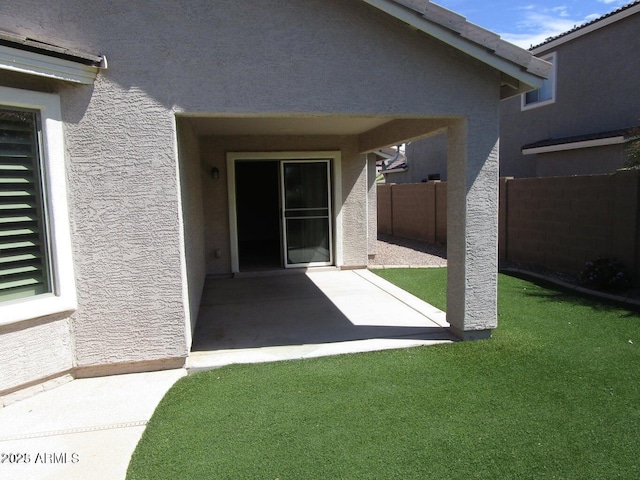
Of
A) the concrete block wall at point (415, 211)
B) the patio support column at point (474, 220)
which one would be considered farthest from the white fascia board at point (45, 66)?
the concrete block wall at point (415, 211)

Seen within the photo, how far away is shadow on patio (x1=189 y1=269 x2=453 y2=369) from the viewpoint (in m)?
6.15

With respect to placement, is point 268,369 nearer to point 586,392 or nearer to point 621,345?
point 586,392

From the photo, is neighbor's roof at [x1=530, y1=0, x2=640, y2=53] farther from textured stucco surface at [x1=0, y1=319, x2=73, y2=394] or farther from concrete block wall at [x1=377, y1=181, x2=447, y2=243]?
textured stucco surface at [x1=0, y1=319, x2=73, y2=394]

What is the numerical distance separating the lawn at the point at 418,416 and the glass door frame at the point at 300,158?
229 inches

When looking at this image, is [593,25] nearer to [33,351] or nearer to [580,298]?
[580,298]

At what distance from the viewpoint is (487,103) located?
605 cm

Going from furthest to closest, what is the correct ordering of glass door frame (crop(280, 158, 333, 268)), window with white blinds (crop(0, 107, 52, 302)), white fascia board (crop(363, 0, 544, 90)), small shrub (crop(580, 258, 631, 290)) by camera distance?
glass door frame (crop(280, 158, 333, 268))
small shrub (crop(580, 258, 631, 290))
white fascia board (crop(363, 0, 544, 90))
window with white blinds (crop(0, 107, 52, 302))

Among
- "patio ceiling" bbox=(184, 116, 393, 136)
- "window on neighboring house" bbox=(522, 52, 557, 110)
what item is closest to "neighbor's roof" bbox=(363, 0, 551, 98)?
"patio ceiling" bbox=(184, 116, 393, 136)

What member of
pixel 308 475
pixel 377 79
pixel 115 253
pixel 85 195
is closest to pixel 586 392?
pixel 308 475

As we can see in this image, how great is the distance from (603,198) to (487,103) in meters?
4.91

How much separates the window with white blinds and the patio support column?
192 inches

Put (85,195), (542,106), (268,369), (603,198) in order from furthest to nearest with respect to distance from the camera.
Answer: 1. (542,106)
2. (603,198)
3. (268,369)
4. (85,195)

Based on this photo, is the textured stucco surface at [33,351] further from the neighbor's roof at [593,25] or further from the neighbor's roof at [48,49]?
the neighbor's roof at [593,25]

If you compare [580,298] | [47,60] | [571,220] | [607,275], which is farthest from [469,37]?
[571,220]
